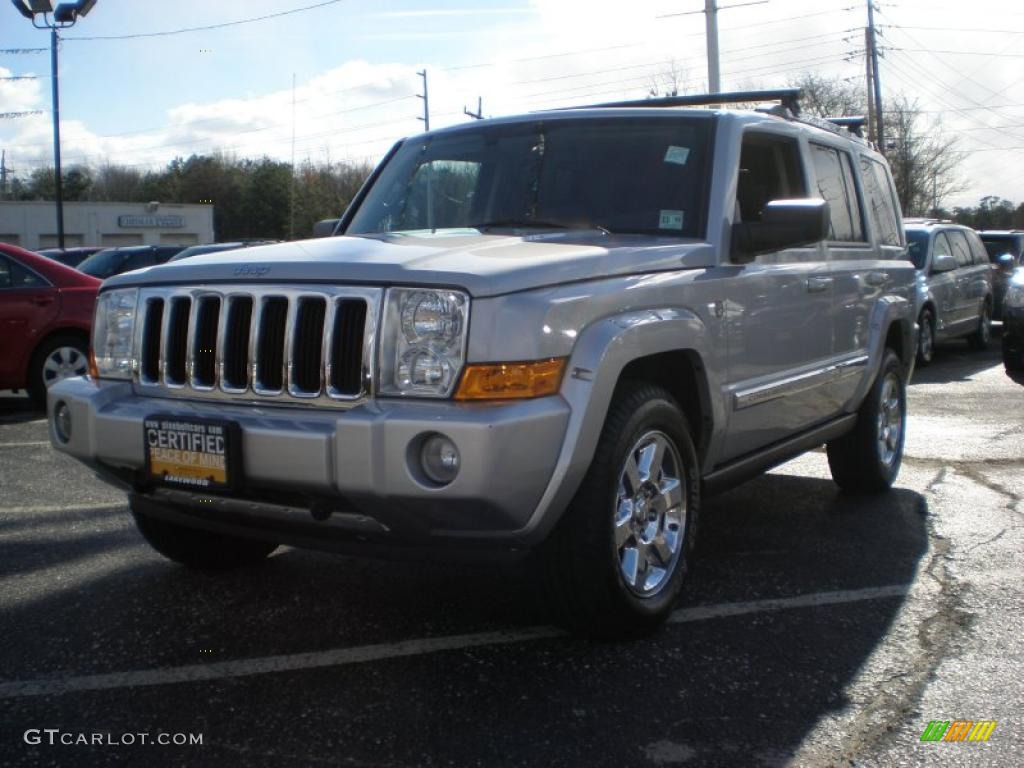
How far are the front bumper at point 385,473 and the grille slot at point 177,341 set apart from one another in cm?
17

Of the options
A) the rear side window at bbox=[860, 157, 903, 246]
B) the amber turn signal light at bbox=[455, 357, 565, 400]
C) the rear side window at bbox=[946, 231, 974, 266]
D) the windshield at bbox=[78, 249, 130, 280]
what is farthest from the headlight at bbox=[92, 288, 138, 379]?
the windshield at bbox=[78, 249, 130, 280]

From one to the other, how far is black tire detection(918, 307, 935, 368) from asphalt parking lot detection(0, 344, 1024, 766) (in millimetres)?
7617

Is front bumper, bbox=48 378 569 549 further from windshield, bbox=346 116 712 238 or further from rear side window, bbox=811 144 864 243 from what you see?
rear side window, bbox=811 144 864 243

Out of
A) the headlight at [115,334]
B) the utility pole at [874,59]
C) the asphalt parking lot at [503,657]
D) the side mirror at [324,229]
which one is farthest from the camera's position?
the utility pole at [874,59]

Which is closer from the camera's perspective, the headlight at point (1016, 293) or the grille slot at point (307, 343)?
the grille slot at point (307, 343)

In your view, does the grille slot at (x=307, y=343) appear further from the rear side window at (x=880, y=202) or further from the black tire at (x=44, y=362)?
the black tire at (x=44, y=362)

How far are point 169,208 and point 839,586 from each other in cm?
6705

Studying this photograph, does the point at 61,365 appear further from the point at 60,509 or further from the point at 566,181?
the point at 566,181

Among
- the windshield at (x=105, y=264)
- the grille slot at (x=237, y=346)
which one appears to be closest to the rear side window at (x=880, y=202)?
the grille slot at (x=237, y=346)

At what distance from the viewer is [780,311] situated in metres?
4.77

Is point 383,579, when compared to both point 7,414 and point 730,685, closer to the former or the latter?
point 730,685

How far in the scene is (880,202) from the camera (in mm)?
6512

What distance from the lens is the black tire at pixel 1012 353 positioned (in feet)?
39.7

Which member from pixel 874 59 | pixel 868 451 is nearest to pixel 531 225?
pixel 868 451
